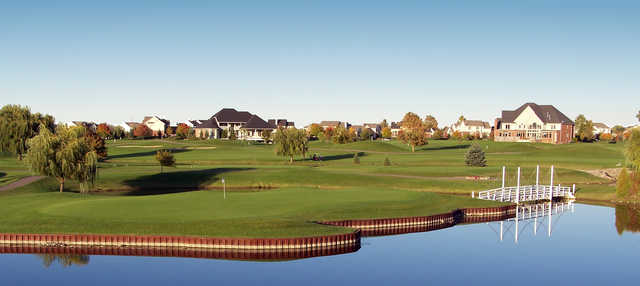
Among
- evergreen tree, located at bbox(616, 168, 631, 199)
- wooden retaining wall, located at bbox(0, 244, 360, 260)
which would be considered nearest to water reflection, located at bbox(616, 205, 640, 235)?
evergreen tree, located at bbox(616, 168, 631, 199)

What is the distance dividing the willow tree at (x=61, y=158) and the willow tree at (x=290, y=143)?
139 ft

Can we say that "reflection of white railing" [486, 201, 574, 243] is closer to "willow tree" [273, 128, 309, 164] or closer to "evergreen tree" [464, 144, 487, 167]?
"evergreen tree" [464, 144, 487, 167]

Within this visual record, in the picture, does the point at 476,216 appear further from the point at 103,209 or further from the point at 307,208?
the point at 103,209

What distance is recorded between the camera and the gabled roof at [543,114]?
178m

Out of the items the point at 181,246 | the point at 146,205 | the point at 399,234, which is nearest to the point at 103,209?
the point at 146,205

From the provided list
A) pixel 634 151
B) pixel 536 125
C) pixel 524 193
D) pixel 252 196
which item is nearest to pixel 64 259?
pixel 252 196

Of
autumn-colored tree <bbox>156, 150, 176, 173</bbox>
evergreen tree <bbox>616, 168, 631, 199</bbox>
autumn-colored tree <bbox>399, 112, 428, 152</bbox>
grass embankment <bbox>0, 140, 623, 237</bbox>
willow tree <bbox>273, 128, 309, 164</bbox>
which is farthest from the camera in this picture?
autumn-colored tree <bbox>399, 112, 428, 152</bbox>

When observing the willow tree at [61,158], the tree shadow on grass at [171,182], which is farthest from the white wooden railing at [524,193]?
the willow tree at [61,158]

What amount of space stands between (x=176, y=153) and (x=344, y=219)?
81.7 meters

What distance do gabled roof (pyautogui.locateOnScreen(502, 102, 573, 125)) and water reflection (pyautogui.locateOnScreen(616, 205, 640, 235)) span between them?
121011 millimetres

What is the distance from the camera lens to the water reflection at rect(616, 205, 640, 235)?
50.6 metres

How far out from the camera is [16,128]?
92.9 meters

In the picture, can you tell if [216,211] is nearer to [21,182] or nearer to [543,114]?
[21,182]

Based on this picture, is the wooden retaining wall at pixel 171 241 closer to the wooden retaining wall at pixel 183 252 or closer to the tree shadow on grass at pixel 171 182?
the wooden retaining wall at pixel 183 252
